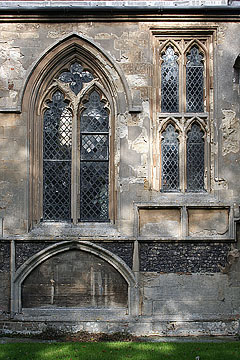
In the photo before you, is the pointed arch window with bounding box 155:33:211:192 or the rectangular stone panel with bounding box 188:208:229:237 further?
the pointed arch window with bounding box 155:33:211:192

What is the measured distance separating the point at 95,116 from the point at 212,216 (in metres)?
2.81

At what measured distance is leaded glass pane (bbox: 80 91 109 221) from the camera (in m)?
7.76

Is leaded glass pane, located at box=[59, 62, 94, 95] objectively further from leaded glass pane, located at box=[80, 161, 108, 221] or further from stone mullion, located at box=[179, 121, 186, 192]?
stone mullion, located at box=[179, 121, 186, 192]

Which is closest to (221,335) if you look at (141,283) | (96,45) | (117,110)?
(141,283)

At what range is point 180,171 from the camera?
766 cm

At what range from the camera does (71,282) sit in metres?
7.50

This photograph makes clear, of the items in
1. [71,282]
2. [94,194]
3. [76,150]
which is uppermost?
[76,150]

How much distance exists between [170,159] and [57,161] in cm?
208

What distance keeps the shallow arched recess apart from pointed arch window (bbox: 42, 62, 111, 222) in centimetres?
67

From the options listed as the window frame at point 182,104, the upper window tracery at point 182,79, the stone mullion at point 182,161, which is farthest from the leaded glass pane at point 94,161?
the stone mullion at point 182,161

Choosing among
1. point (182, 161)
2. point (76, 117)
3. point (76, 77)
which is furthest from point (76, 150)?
point (182, 161)

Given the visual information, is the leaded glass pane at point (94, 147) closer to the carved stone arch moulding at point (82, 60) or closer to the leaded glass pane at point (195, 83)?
the carved stone arch moulding at point (82, 60)

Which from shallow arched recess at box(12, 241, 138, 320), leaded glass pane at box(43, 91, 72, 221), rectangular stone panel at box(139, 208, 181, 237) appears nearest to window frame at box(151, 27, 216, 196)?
rectangular stone panel at box(139, 208, 181, 237)

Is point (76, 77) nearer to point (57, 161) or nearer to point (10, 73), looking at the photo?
point (10, 73)
